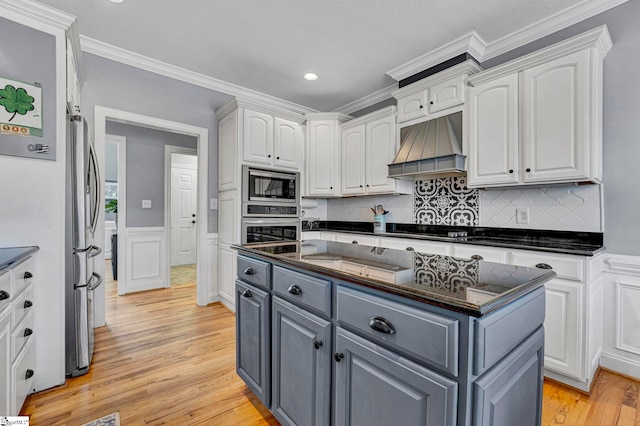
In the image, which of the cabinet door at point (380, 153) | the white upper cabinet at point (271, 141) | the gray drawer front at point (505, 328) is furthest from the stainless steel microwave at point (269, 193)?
the gray drawer front at point (505, 328)

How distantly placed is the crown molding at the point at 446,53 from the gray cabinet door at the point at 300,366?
9.21 feet

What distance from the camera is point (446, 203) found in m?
3.25

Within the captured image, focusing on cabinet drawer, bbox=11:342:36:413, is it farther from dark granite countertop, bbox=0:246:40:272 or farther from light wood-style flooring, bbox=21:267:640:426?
dark granite countertop, bbox=0:246:40:272

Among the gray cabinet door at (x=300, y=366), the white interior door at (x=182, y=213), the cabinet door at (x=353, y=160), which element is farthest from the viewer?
the white interior door at (x=182, y=213)

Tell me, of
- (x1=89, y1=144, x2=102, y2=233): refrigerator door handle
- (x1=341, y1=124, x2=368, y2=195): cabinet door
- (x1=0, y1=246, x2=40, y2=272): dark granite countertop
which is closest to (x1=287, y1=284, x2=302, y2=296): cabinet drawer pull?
(x1=0, y1=246, x2=40, y2=272): dark granite countertop

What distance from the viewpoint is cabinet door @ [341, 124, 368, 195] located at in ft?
12.7

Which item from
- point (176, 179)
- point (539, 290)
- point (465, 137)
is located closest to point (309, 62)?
point (465, 137)

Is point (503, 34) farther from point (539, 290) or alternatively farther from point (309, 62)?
point (539, 290)

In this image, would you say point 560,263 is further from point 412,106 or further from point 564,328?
point 412,106

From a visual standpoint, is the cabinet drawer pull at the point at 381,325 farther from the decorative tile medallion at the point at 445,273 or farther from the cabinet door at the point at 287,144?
the cabinet door at the point at 287,144

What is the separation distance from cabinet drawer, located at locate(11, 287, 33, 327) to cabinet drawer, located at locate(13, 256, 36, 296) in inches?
1.8

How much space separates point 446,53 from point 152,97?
10.1 feet

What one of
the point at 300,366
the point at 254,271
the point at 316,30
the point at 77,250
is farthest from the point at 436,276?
the point at 316,30

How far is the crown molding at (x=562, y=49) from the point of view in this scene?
6.65 ft
